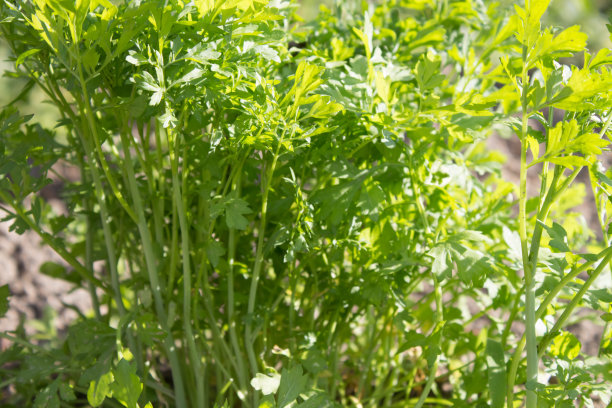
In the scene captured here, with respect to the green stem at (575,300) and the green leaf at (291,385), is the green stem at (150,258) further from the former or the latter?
the green stem at (575,300)

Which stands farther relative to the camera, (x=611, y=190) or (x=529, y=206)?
(x=529, y=206)

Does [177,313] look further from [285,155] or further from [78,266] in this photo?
[285,155]

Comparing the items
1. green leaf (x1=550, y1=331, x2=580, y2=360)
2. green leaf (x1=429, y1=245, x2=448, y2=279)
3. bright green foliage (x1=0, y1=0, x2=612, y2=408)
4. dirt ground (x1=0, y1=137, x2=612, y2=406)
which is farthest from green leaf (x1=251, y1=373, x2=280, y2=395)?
dirt ground (x1=0, y1=137, x2=612, y2=406)

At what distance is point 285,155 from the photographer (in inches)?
33.1

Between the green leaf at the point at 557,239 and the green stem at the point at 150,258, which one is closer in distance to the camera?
the green leaf at the point at 557,239

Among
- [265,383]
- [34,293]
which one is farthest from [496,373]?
[34,293]

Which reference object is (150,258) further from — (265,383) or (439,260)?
(439,260)

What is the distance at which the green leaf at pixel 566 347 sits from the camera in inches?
33.7

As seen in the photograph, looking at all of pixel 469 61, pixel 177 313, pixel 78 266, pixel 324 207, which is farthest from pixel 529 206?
pixel 78 266

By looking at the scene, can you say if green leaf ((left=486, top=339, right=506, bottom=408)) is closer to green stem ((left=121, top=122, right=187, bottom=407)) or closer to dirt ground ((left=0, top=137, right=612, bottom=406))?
green stem ((left=121, top=122, right=187, bottom=407))

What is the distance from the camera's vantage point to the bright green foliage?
0.74 metres

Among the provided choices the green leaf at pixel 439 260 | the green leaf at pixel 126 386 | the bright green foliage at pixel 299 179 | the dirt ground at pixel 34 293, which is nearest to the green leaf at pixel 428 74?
the bright green foliage at pixel 299 179

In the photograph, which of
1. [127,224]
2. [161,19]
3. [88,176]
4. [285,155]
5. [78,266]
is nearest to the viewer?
[161,19]

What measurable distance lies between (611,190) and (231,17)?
55 centimetres
